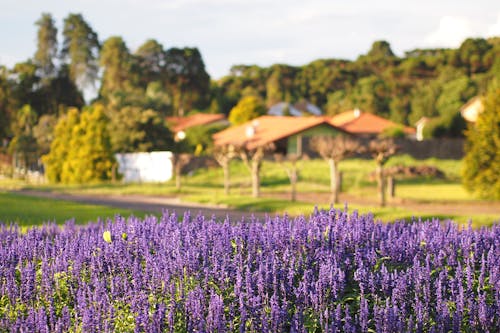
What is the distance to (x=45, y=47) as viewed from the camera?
3455 inches

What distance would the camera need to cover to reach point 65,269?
26.9 feet

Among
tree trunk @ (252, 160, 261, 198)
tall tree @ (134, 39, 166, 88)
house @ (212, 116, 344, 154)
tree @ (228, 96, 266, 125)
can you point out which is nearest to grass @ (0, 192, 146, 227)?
tree trunk @ (252, 160, 261, 198)

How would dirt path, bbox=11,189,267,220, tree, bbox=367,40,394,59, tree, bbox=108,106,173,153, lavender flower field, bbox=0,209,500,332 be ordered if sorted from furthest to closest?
tree, bbox=367,40,394,59 < tree, bbox=108,106,173,153 < dirt path, bbox=11,189,267,220 < lavender flower field, bbox=0,209,500,332

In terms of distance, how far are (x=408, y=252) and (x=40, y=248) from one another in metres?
4.62

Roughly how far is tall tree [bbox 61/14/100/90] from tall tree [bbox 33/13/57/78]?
257 cm

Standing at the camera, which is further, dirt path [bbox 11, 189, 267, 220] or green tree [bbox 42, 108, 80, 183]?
green tree [bbox 42, 108, 80, 183]

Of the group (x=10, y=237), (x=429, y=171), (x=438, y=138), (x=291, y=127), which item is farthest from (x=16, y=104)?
(x=10, y=237)

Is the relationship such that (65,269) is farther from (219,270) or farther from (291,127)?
(291,127)

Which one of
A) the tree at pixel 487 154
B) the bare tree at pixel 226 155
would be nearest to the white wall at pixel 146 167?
the bare tree at pixel 226 155

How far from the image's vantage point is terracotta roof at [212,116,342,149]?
180ft

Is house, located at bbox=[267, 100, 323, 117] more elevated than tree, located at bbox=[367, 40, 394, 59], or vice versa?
tree, located at bbox=[367, 40, 394, 59]

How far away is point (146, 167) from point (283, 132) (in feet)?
36.8

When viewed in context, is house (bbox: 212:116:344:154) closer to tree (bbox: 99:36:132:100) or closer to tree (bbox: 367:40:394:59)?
tree (bbox: 99:36:132:100)

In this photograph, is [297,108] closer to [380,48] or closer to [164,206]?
[380,48]
